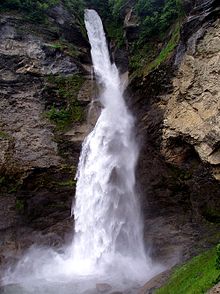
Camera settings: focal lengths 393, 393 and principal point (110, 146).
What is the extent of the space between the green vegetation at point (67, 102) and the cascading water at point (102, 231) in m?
1.79

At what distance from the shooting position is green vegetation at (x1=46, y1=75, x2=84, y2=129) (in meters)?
24.0

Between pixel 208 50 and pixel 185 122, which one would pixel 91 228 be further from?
pixel 208 50

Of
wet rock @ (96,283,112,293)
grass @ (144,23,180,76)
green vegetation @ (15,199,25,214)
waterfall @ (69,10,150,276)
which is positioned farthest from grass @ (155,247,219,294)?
grass @ (144,23,180,76)

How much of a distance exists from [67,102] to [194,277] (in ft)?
49.4

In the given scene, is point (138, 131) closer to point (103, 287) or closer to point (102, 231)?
point (102, 231)

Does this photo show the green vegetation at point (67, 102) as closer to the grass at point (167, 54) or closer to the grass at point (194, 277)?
the grass at point (167, 54)

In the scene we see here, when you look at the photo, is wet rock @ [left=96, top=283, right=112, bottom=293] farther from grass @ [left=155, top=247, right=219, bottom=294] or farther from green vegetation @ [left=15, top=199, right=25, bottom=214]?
green vegetation @ [left=15, top=199, right=25, bottom=214]

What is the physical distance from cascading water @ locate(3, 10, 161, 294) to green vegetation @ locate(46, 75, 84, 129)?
70.6 inches

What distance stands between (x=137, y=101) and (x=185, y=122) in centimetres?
437

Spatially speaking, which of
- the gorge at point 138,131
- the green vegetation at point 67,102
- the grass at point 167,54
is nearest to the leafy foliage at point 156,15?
the gorge at point 138,131

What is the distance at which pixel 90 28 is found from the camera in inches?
1206

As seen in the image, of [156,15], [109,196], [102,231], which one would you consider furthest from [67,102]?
[102,231]

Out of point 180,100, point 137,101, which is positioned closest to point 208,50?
point 180,100

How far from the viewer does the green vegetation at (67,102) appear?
78.6ft
